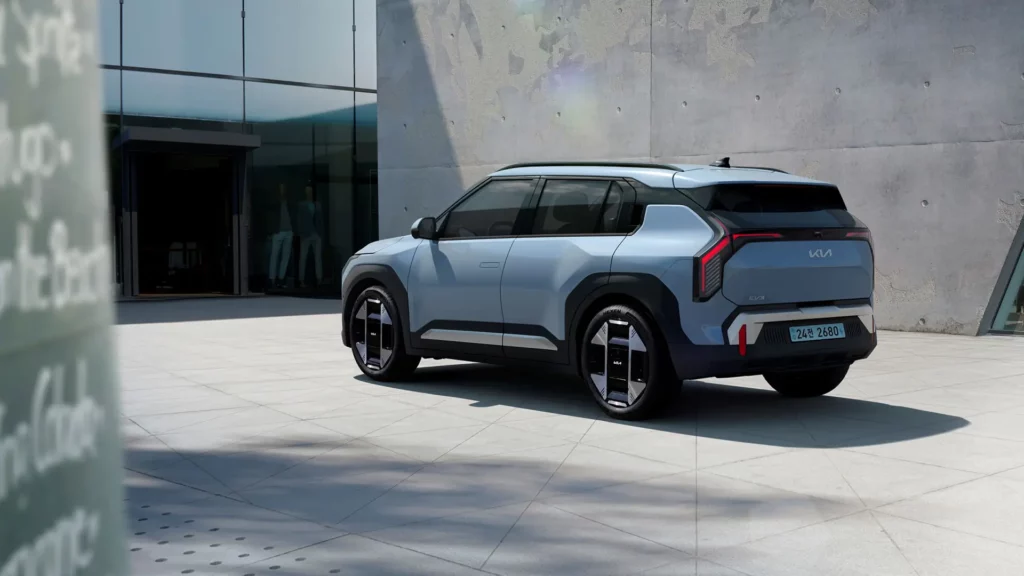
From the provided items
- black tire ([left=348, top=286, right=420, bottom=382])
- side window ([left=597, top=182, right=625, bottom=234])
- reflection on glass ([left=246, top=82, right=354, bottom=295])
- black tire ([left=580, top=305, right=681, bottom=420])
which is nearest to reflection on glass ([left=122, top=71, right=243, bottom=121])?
reflection on glass ([left=246, top=82, right=354, bottom=295])

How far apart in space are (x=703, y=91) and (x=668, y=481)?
10.7 metres

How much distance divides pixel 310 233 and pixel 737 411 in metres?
16.7

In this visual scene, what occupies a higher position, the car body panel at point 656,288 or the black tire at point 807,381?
the car body panel at point 656,288

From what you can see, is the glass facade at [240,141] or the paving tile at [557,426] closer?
the paving tile at [557,426]

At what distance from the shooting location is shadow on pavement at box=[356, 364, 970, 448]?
6.47m

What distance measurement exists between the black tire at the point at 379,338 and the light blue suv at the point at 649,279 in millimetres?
358

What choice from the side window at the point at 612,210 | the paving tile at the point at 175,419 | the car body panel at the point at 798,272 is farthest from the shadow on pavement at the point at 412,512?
the side window at the point at 612,210

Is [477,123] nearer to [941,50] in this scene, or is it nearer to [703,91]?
[703,91]

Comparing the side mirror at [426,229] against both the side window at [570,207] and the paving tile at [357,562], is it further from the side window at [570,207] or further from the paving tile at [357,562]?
the paving tile at [357,562]

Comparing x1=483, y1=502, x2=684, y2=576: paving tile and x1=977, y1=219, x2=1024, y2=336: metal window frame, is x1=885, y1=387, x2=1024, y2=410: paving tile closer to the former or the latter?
x1=483, y1=502, x2=684, y2=576: paving tile

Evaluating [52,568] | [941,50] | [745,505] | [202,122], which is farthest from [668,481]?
[202,122]

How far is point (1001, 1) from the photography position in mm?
12328

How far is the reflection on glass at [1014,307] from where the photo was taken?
40.9 feet

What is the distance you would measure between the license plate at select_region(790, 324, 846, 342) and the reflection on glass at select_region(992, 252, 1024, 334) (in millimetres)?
6605
